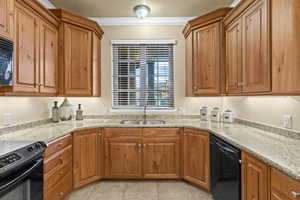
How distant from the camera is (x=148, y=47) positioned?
3580 mm

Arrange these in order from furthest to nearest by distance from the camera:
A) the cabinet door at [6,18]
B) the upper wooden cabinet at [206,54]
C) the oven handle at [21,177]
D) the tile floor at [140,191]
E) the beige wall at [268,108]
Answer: the upper wooden cabinet at [206,54] < the tile floor at [140,191] < the beige wall at [268,108] < the cabinet door at [6,18] < the oven handle at [21,177]

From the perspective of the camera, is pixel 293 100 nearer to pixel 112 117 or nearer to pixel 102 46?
pixel 112 117

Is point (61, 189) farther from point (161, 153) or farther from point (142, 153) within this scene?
point (161, 153)

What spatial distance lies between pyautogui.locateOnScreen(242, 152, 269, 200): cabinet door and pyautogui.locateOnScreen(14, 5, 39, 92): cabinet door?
218 cm

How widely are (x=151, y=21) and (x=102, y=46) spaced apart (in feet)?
Result: 3.20

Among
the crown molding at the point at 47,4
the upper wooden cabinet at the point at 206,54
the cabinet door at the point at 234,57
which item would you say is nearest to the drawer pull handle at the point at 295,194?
the cabinet door at the point at 234,57

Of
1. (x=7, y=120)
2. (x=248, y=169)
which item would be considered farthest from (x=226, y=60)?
(x=7, y=120)

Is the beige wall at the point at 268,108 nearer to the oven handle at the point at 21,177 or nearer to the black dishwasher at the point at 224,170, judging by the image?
the black dishwasher at the point at 224,170

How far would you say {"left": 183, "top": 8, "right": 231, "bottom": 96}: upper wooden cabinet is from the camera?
8.96 feet

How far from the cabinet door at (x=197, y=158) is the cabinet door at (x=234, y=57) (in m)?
0.70

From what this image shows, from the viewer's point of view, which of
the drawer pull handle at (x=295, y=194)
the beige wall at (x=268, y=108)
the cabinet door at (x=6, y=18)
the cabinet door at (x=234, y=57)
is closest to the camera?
the drawer pull handle at (x=295, y=194)

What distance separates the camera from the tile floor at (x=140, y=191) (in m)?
2.52

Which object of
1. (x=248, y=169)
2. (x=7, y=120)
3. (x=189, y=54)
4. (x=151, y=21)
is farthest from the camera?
(x=151, y=21)

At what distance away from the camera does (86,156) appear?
2748 mm
